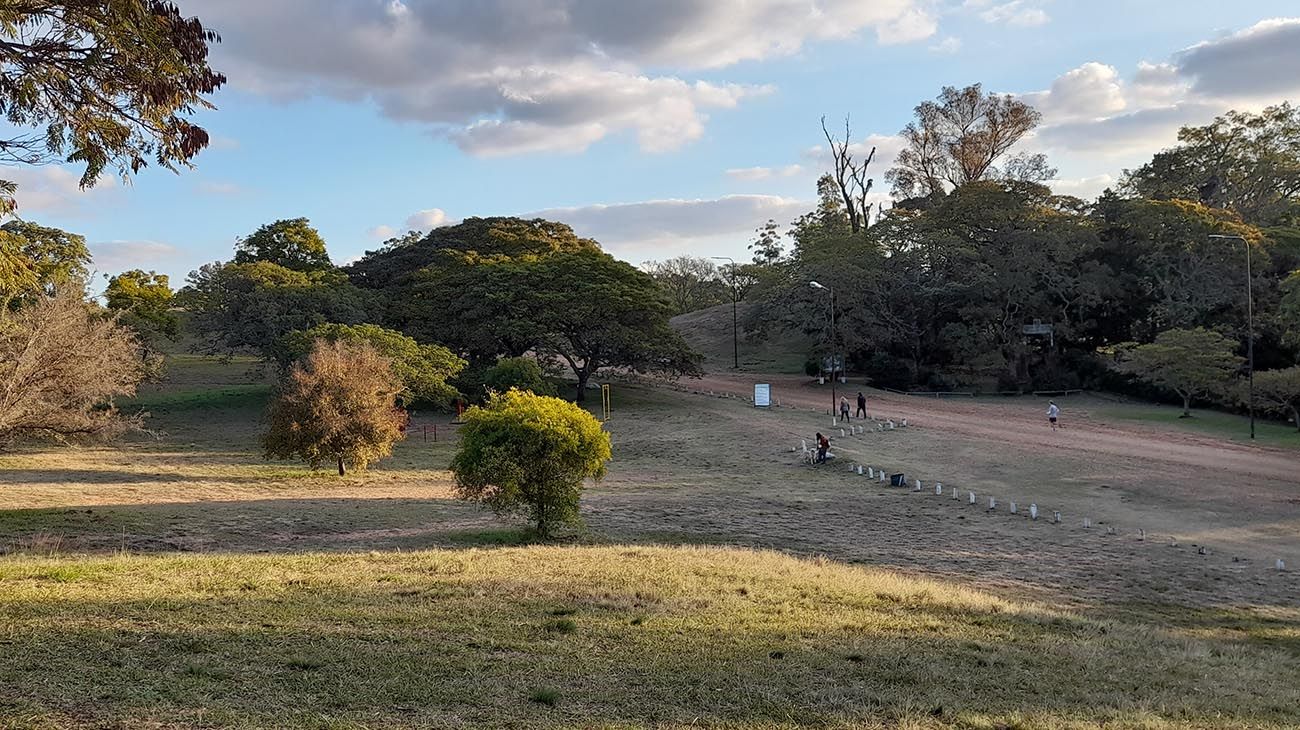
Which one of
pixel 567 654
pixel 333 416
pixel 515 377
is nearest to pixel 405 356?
pixel 515 377

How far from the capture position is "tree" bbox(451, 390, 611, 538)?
52.2 feet

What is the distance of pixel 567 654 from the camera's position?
23.4ft

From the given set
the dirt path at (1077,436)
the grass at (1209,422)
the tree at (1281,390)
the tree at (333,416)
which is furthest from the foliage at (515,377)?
the tree at (1281,390)

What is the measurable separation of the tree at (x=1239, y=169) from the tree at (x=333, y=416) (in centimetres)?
5199

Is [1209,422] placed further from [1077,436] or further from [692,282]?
[692,282]

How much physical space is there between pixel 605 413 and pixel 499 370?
6674 millimetres

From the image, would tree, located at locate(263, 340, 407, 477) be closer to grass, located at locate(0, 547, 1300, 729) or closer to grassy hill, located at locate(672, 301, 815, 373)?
grass, located at locate(0, 547, 1300, 729)

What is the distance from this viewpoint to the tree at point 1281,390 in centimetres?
3262

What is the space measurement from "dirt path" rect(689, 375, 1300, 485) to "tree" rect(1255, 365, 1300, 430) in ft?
11.8

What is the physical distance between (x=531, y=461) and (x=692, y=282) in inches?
3420

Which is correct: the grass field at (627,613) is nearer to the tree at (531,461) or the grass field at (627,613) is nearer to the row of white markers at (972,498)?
the row of white markers at (972,498)

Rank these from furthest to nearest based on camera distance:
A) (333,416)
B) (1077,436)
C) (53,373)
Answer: (1077,436), (333,416), (53,373)

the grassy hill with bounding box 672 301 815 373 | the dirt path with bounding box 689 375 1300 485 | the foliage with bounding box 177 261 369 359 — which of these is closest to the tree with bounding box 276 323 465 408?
the foliage with bounding box 177 261 369 359

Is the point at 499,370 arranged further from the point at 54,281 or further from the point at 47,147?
the point at 47,147
